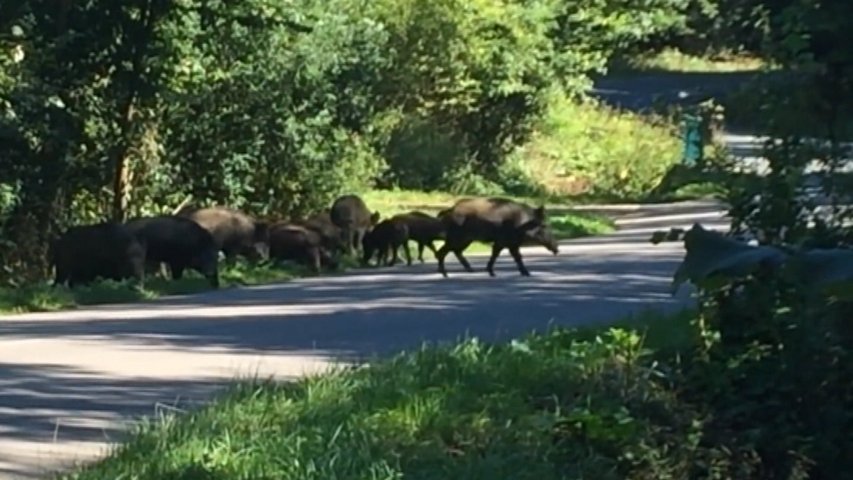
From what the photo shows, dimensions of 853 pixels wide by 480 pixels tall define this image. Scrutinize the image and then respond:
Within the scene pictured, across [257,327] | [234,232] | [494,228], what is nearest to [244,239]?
[234,232]

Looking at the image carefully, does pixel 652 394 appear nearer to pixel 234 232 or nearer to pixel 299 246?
pixel 299 246

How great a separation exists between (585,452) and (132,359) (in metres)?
4.87

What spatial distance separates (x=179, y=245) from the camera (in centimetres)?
2620

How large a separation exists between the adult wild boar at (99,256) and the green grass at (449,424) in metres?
11.2

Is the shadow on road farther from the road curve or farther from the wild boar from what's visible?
the wild boar

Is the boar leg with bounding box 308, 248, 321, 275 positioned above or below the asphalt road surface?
above

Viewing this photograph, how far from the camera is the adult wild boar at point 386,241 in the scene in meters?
28.5

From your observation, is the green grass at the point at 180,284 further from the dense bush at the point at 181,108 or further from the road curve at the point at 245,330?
the dense bush at the point at 181,108

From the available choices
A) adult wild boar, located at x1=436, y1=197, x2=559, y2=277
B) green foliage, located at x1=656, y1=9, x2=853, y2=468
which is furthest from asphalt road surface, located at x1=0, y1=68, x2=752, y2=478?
green foliage, located at x1=656, y1=9, x2=853, y2=468

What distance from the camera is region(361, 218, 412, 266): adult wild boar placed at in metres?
28.5

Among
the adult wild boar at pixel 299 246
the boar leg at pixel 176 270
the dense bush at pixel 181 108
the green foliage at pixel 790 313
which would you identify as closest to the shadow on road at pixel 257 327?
the adult wild boar at pixel 299 246

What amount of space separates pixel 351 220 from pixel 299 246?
2142mm

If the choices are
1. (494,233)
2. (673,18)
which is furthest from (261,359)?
(673,18)

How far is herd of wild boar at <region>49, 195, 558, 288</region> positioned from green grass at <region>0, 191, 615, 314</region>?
29 centimetres
